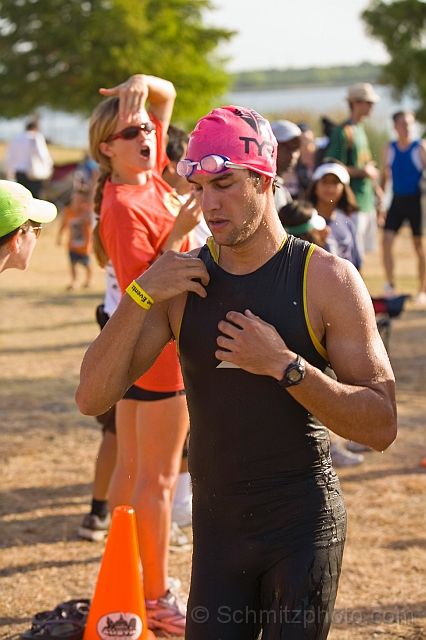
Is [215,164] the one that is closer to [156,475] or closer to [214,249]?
[214,249]

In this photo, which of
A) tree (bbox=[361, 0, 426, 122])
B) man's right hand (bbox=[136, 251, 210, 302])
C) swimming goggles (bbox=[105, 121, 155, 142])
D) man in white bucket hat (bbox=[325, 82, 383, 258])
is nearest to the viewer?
man's right hand (bbox=[136, 251, 210, 302])

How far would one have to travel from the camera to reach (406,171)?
38.1 ft

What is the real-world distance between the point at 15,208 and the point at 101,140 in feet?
3.39

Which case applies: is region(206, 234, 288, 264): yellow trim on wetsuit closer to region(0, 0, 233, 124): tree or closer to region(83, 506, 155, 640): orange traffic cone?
region(83, 506, 155, 640): orange traffic cone

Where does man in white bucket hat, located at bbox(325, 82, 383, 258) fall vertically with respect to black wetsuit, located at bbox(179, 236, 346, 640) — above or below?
below

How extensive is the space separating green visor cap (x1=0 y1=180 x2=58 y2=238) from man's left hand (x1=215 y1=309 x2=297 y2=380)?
1139 millimetres

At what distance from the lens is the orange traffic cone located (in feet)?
11.8

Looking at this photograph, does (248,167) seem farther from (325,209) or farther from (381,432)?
(325,209)

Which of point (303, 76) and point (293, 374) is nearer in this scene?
point (293, 374)

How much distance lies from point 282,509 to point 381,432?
0.39m

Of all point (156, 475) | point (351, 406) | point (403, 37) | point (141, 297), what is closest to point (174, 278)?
point (141, 297)

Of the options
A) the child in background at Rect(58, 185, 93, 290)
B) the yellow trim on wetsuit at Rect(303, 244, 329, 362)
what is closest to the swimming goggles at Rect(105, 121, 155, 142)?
the yellow trim on wetsuit at Rect(303, 244, 329, 362)

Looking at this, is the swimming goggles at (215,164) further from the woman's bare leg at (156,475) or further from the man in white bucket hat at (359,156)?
the man in white bucket hat at (359,156)

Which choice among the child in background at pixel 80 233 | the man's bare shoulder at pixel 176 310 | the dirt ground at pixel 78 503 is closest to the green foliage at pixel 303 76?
the child in background at pixel 80 233
